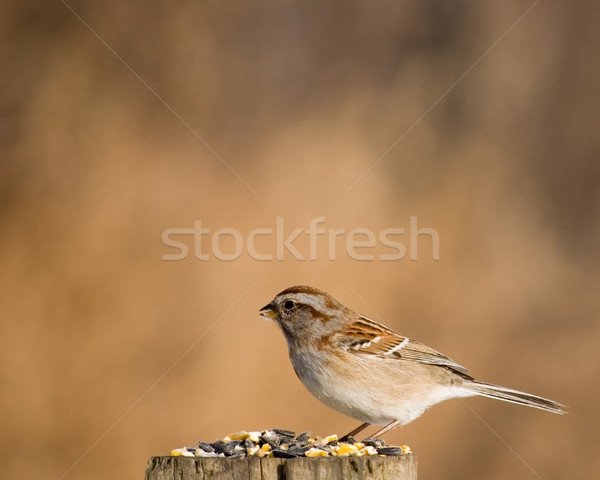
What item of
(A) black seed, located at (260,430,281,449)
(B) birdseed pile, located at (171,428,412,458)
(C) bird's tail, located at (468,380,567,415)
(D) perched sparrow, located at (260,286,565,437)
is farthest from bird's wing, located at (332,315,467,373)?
(A) black seed, located at (260,430,281,449)

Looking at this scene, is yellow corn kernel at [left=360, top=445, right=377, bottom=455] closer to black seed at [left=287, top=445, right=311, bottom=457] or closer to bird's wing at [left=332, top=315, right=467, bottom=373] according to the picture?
black seed at [left=287, top=445, right=311, bottom=457]

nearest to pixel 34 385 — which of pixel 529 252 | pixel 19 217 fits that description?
pixel 19 217

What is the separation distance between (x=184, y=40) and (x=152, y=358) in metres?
4.11

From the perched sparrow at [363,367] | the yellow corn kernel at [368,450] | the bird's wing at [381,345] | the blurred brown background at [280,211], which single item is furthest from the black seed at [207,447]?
the blurred brown background at [280,211]

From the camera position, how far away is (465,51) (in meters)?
10.2

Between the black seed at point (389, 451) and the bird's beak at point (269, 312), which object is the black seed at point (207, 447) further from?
the bird's beak at point (269, 312)

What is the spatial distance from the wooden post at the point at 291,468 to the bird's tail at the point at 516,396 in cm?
195

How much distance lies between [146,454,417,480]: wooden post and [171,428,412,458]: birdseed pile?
243 mm

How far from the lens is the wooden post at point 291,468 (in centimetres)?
369

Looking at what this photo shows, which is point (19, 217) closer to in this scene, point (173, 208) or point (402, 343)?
point (173, 208)

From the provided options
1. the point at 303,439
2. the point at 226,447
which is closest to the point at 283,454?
the point at 226,447

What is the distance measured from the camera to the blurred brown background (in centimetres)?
862

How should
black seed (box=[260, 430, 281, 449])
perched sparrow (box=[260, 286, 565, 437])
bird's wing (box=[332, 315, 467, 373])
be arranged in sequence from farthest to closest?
bird's wing (box=[332, 315, 467, 373]), perched sparrow (box=[260, 286, 565, 437]), black seed (box=[260, 430, 281, 449])

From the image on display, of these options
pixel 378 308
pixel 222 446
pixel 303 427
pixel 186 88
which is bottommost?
pixel 222 446
